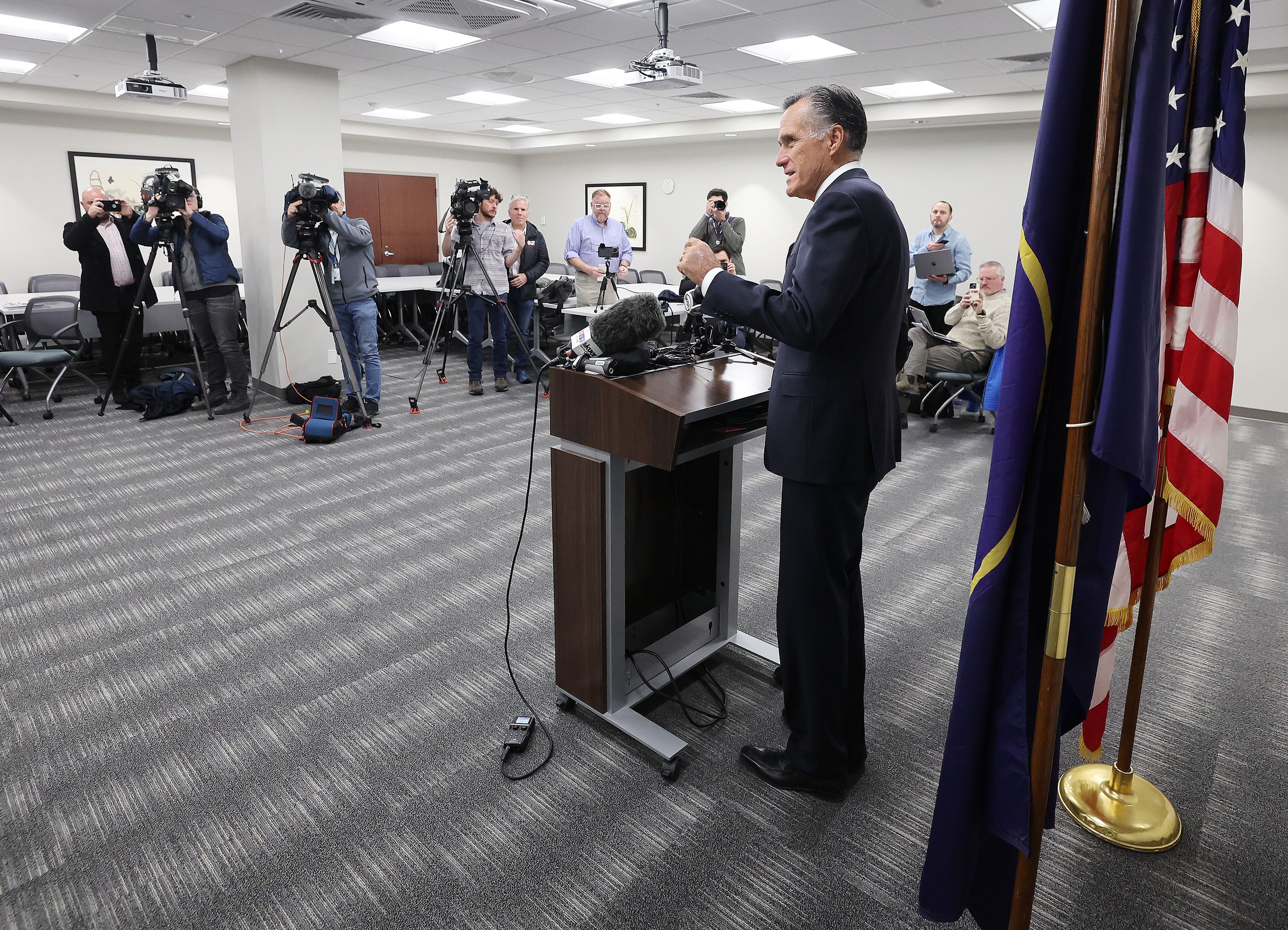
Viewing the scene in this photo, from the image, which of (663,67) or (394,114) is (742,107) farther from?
(394,114)

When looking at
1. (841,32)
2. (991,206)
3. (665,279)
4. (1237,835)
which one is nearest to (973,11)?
(841,32)

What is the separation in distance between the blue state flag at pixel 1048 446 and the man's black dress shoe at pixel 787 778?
2.15ft

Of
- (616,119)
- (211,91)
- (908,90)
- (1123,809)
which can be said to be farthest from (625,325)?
(616,119)

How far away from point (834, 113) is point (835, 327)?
1.56ft

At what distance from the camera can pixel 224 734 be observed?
2262 millimetres

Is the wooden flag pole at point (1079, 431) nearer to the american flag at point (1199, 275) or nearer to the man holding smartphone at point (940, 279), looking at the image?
the american flag at point (1199, 275)

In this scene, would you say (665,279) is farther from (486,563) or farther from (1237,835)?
(1237,835)

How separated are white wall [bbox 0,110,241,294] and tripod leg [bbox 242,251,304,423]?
7.12 ft

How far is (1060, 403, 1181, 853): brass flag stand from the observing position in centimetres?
187

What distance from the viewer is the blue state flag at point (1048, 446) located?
1.05m

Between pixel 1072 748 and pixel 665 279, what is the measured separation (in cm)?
931

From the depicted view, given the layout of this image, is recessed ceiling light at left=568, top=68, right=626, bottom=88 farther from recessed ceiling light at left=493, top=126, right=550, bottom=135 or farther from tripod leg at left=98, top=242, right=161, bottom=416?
tripod leg at left=98, top=242, right=161, bottom=416

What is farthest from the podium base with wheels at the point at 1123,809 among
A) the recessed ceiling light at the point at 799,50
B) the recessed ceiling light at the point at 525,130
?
the recessed ceiling light at the point at 525,130

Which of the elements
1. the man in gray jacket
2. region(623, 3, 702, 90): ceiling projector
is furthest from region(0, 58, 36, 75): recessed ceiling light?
region(623, 3, 702, 90): ceiling projector
